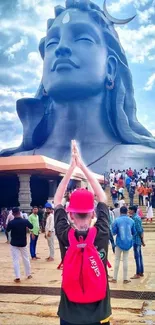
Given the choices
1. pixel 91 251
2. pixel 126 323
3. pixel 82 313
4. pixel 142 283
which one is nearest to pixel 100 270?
pixel 91 251

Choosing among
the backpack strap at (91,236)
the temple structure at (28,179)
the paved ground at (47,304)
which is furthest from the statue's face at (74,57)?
the backpack strap at (91,236)

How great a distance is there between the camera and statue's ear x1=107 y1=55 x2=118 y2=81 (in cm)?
3522

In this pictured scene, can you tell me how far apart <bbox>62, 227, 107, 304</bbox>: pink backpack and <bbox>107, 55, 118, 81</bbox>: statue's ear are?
3351 centimetres

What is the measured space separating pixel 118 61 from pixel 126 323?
33.6 m

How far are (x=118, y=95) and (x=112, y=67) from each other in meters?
2.53

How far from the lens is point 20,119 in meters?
36.7

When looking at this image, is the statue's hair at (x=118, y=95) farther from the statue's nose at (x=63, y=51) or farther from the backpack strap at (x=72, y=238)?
A: the backpack strap at (x=72, y=238)

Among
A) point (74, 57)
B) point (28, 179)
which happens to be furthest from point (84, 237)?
point (74, 57)

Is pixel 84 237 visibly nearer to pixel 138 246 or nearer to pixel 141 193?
pixel 138 246

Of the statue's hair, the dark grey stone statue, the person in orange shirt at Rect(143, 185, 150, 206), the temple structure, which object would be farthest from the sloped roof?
the statue's hair

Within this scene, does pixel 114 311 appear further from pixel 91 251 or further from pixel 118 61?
pixel 118 61

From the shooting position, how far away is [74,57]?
32750mm

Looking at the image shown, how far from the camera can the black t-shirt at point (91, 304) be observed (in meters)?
2.45

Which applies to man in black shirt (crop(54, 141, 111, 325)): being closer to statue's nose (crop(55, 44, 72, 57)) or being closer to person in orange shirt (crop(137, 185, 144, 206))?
person in orange shirt (crop(137, 185, 144, 206))
